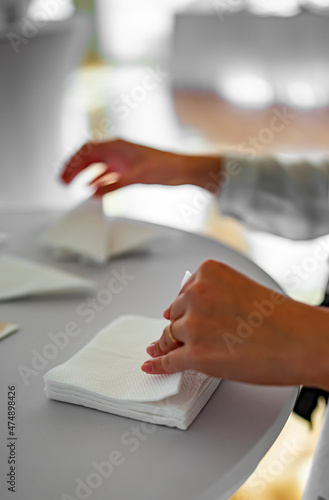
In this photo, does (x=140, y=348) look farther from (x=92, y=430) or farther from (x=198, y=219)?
(x=198, y=219)

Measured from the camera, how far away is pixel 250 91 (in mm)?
3365

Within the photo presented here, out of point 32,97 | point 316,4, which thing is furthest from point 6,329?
point 316,4

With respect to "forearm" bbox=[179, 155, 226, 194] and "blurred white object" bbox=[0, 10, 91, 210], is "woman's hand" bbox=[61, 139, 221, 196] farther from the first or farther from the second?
"blurred white object" bbox=[0, 10, 91, 210]

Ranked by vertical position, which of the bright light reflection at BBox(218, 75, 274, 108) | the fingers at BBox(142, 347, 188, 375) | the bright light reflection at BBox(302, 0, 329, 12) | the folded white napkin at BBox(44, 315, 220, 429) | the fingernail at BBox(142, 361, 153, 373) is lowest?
the bright light reflection at BBox(218, 75, 274, 108)

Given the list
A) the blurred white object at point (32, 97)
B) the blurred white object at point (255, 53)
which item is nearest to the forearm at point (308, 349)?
the blurred white object at point (32, 97)

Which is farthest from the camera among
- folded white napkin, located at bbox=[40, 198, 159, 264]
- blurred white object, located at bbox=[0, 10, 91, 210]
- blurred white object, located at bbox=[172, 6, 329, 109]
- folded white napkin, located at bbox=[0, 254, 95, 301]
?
blurred white object, located at bbox=[172, 6, 329, 109]

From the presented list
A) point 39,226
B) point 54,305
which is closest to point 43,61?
point 39,226

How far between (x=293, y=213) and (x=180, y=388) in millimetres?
571

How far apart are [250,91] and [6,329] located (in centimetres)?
296

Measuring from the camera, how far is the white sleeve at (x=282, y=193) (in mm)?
1016

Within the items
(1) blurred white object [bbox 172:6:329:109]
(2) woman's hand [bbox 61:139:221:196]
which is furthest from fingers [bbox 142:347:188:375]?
(1) blurred white object [bbox 172:6:329:109]

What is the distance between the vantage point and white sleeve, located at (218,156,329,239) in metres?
1.02

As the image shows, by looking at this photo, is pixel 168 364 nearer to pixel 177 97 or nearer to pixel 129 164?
pixel 129 164

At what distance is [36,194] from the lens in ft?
6.40
